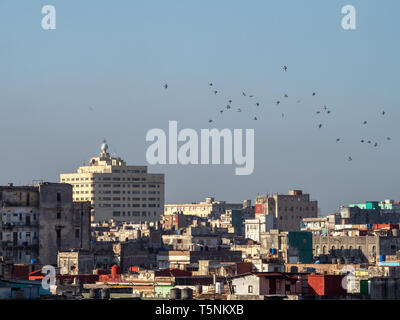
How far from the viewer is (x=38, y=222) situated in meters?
174

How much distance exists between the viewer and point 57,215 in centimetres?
17425

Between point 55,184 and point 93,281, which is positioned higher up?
point 55,184

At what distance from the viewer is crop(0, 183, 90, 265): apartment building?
17338cm

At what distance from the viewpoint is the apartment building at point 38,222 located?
173375mm

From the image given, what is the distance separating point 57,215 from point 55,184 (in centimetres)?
415

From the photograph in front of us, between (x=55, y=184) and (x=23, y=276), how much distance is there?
39872mm

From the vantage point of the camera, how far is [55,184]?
174125 mm

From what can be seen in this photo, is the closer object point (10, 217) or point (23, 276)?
point (23, 276)

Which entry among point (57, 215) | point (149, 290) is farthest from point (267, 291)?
point (57, 215)
